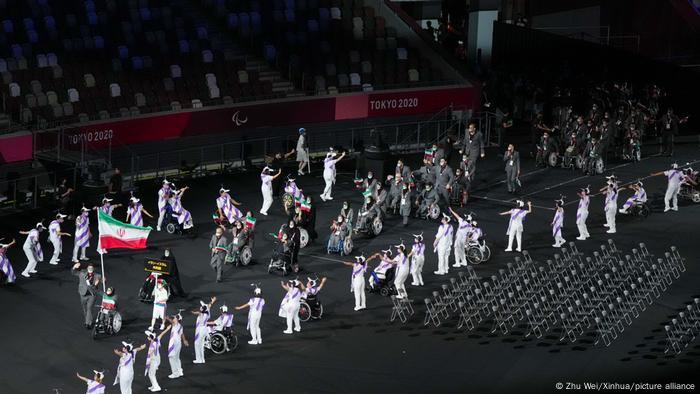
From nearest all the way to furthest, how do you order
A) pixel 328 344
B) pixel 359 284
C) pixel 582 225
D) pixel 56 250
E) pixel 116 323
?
pixel 328 344 → pixel 116 323 → pixel 359 284 → pixel 56 250 → pixel 582 225

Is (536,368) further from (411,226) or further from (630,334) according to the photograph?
(411,226)

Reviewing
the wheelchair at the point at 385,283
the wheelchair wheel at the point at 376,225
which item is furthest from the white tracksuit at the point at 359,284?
the wheelchair wheel at the point at 376,225

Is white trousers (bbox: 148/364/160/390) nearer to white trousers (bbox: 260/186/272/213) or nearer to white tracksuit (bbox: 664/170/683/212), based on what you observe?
white trousers (bbox: 260/186/272/213)

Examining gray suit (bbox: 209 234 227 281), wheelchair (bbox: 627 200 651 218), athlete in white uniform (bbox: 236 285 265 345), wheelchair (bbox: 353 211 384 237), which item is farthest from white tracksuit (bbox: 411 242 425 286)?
wheelchair (bbox: 627 200 651 218)

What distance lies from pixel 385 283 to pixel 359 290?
143 centimetres

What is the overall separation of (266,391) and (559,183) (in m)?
21.0

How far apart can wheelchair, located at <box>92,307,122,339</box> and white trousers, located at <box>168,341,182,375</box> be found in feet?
8.84

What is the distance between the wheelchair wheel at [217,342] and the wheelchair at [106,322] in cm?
276

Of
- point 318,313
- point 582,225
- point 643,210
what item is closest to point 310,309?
point 318,313

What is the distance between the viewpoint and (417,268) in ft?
123

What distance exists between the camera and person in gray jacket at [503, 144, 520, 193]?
150ft

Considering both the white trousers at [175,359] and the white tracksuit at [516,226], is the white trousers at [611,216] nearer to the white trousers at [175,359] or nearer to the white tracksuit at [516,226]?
the white tracksuit at [516,226]

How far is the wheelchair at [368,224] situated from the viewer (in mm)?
41500

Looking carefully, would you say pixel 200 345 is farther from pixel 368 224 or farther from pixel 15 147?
pixel 15 147
